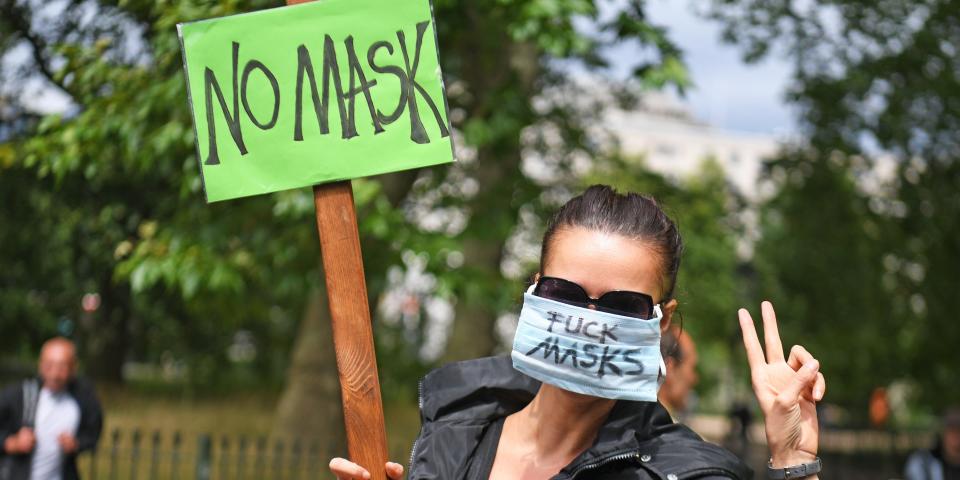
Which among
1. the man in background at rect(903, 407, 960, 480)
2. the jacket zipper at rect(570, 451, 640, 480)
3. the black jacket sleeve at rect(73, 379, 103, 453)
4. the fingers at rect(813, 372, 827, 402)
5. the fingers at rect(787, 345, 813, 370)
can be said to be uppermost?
the fingers at rect(787, 345, 813, 370)

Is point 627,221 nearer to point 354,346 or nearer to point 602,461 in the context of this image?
point 602,461

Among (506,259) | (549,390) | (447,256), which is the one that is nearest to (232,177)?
(549,390)

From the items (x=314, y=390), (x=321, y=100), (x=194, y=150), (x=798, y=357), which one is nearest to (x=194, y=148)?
(x=194, y=150)

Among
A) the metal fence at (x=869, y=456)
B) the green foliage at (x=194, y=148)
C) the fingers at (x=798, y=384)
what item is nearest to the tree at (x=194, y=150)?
the green foliage at (x=194, y=148)

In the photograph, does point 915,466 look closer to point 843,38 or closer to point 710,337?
point 843,38

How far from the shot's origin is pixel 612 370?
2010 mm

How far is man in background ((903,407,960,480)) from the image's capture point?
6992mm

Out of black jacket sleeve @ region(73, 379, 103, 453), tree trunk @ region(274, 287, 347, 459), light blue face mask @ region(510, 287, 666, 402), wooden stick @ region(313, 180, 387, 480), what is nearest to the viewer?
light blue face mask @ region(510, 287, 666, 402)

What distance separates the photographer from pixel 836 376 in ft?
74.4

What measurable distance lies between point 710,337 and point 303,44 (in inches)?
1516

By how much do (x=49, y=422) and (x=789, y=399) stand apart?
5660mm

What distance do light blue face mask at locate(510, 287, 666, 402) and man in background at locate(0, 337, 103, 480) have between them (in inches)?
200

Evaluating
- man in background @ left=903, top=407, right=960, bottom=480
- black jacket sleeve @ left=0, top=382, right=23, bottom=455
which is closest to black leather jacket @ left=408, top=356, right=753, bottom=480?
black jacket sleeve @ left=0, top=382, right=23, bottom=455

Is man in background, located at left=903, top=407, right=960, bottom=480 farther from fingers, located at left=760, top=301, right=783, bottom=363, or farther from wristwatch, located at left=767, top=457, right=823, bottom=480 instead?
wristwatch, located at left=767, top=457, right=823, bottom=480
